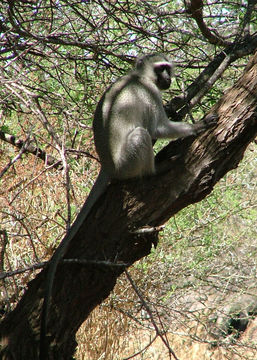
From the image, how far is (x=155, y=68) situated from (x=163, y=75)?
11cm

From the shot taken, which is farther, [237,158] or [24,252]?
[24,252]

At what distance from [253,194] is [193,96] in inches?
136

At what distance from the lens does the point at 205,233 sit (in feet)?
21.3

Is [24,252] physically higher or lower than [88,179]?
lower

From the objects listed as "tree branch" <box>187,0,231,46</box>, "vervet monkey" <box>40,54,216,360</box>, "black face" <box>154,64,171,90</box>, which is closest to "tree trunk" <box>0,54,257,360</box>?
"vervet monkey" <box>40,54,216,360</box>

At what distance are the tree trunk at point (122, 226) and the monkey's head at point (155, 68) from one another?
1.57 meters

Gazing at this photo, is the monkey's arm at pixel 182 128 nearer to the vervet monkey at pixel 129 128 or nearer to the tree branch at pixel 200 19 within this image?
the vervet monkey at pixel 129 128

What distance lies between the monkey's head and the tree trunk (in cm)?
157

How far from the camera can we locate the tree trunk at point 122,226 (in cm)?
327

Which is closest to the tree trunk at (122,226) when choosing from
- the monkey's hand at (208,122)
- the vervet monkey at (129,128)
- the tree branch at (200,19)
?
the monkey's hand at (208,122)

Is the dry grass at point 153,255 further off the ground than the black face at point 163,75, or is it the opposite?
the black face at point 163,75

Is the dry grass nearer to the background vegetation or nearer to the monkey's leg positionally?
the background vegetation

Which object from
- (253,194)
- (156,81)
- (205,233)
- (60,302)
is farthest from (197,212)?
(60,302)

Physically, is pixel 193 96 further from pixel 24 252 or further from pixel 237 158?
pixel 24 252
